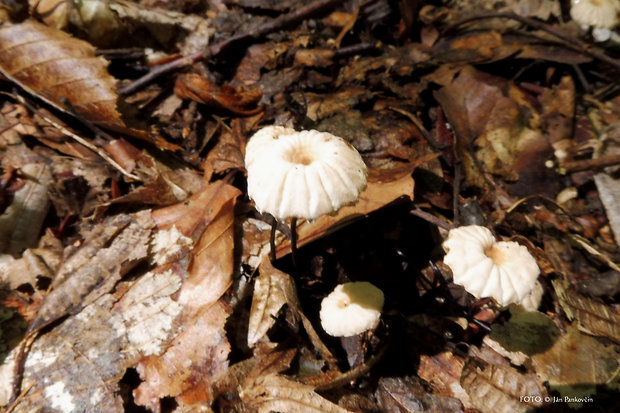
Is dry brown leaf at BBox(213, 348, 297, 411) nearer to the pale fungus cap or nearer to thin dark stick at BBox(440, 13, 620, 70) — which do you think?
the pale fungus cap

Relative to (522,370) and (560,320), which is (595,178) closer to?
(560,320)

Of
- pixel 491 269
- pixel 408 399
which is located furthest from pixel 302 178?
pixel 408 399

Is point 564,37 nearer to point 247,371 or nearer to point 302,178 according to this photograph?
point 302,178

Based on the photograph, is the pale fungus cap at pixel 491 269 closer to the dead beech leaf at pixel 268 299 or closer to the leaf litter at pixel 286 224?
the leaf litter at pixel 286 224

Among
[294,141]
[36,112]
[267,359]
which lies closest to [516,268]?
[294,141]

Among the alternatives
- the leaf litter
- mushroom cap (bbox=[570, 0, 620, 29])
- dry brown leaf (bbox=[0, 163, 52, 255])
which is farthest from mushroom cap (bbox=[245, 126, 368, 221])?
mushroom cap (bbox=[570, 0, 620, 29])
